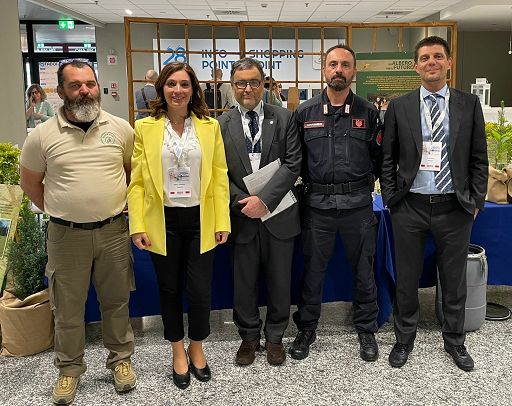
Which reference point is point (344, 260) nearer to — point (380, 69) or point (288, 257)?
point (288, 257)

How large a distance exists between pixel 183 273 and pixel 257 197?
0.49m

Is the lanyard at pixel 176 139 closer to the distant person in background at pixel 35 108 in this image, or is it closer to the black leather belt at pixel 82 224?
the black leather belt at pixel 82 224

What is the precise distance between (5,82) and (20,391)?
10.1 ft

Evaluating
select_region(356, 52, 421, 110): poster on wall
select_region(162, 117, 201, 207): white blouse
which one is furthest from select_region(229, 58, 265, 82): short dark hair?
select_region(356, 52, 421, 110): poster on wall

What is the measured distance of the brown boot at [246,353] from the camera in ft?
8.45

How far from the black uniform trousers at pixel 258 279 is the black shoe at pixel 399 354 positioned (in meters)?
0.56

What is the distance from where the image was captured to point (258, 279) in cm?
258

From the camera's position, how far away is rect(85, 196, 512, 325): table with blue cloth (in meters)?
2.80

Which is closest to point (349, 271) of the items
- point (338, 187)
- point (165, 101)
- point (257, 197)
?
point (338, 187)

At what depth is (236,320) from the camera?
2621 mm

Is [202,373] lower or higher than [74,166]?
lower

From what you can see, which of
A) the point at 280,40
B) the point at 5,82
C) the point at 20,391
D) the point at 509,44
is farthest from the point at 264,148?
the point at 509,44

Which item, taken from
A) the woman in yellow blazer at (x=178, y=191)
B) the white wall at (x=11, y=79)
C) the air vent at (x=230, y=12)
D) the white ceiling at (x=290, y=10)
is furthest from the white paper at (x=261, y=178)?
the air vent at (x=230, y=12)

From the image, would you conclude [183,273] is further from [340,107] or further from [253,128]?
[340,107]
